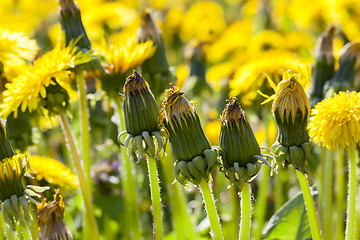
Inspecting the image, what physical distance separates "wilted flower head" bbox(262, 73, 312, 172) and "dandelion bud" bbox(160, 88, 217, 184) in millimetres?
259

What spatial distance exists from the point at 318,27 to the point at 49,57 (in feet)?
10.5

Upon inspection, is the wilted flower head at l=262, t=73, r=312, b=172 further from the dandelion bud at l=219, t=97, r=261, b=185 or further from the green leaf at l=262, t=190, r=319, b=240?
the green leaf at l=262, t=190, r=319, b=240

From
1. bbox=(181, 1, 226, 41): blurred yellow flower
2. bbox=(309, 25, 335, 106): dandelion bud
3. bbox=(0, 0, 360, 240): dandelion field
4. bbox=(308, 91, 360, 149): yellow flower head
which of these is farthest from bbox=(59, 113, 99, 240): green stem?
bbox=(181, 1, 226, 41): blurred yellow flower

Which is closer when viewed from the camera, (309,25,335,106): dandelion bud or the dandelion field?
the dandelion field

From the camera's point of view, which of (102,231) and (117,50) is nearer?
(117,50)

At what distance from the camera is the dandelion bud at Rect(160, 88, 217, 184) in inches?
64.7

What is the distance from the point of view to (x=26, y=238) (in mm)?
1733

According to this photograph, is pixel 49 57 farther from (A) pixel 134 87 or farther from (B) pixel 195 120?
(B) pixel 195 120

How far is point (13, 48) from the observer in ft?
7.36

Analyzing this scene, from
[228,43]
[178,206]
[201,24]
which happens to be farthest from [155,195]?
[201,24]

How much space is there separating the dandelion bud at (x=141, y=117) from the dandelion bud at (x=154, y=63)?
842 millimetres

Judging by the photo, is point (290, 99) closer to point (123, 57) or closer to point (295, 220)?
point (295, 220)

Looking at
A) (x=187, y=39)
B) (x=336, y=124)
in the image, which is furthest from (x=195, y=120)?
(x=187, y=39)

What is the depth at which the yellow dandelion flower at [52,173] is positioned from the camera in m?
2.29
